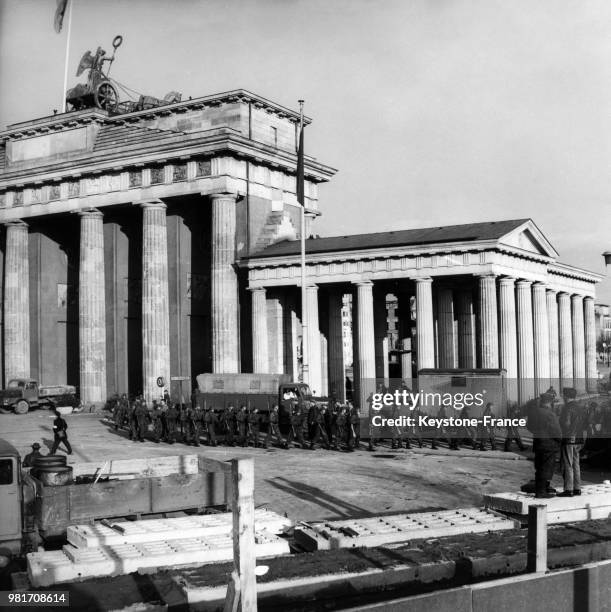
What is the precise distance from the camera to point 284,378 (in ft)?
124

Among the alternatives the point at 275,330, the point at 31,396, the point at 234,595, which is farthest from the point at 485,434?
the point at 31,396

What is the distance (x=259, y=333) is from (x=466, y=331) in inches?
505

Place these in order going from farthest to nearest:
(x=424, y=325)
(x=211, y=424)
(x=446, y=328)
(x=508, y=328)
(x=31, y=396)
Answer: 1. (x=446, y=328)
2. (x=31, y=396)
3. (x=508, y=328)
4. (x=424, y=325)
5. (x=211, y=424)

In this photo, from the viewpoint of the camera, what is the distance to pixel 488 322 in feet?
138

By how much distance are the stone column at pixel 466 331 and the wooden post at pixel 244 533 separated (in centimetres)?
4296

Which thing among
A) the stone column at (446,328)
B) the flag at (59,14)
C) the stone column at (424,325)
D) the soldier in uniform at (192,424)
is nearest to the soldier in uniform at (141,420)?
the soldier in uniform at (192,424)

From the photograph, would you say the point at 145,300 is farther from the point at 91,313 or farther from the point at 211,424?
the point at 211,424

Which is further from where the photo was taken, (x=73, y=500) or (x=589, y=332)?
(x=589, y=332)

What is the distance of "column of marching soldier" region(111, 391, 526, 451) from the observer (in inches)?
1148

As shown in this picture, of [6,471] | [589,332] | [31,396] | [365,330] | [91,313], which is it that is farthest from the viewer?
[589,332]

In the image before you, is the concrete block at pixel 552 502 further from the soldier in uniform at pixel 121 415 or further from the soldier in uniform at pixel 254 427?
the soldier in uniform at pixel 121 415

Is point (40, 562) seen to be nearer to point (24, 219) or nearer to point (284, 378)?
point (284, 378)

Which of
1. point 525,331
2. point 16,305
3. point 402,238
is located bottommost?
point 525,331

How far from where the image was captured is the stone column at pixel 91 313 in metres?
49.6
